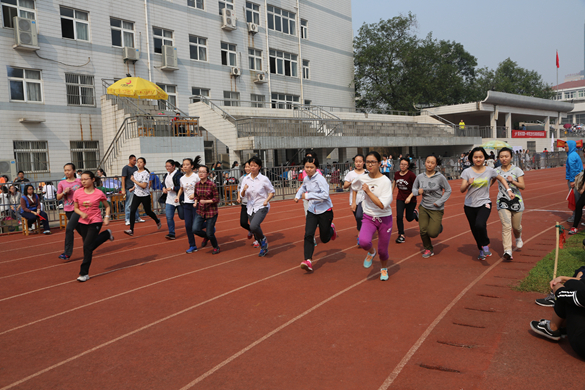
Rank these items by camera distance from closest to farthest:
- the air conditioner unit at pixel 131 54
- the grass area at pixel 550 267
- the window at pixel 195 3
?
the grass area at pixel 550 267
the air conditioner unit at pixel 131 54
the window at pixel 195 3

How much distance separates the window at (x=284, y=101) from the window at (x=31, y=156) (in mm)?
15550

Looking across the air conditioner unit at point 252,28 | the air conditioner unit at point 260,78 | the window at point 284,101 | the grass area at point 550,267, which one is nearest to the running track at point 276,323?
the grass area at point 550,267

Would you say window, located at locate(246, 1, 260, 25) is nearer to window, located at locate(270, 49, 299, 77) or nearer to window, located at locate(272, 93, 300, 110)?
window, located at locate(270, 49, 299, 77)

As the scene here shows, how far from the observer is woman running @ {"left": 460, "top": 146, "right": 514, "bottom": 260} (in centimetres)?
731

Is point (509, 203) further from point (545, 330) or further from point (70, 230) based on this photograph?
point (70, 230)

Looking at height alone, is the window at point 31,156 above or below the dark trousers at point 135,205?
above

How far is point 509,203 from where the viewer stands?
750 cm

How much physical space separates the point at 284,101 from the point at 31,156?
57.4ft

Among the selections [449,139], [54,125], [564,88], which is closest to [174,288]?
[54,125]

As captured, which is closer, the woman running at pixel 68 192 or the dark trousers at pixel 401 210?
the woman running at pixel 68 192

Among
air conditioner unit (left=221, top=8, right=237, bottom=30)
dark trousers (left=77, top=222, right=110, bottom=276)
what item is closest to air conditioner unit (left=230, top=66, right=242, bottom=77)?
air conditioner unit (left=221, top=8, right=237, bottom=30)

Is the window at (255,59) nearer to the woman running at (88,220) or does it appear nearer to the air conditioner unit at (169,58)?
the air conditioner unit at (169,58)

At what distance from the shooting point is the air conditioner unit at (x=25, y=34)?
19766 millimetres

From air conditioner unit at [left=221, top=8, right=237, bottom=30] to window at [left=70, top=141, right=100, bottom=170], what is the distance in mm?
11782
